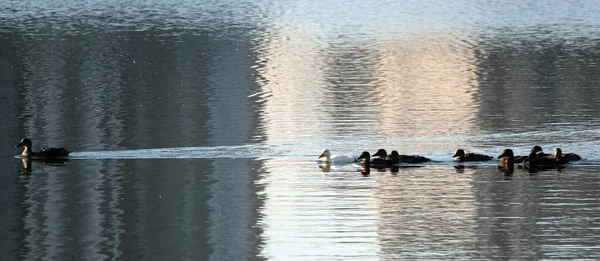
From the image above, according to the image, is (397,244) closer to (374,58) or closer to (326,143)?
(326,143)

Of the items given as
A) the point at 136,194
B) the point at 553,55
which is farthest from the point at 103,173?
the point at 553,55

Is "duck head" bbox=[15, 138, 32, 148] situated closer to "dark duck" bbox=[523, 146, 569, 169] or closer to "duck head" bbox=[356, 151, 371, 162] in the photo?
"duck head" bbox=[356, 151, 371, 162]

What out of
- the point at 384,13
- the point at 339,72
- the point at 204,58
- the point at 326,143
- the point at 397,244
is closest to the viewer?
the point at 397,244

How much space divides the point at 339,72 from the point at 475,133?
14512 millimetres

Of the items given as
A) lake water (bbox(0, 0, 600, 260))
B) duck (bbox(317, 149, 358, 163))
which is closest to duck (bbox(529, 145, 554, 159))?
lake water (bbox(0, 0, 600, 260))

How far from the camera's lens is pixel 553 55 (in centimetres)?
4775

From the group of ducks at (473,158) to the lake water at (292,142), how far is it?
207 mm

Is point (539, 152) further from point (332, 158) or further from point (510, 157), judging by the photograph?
point (332, 158)

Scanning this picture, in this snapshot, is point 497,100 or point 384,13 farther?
point 384,13

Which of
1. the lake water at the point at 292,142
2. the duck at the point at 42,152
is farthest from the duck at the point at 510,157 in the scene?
the duck at the point at 42,152

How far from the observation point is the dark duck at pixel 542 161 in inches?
936

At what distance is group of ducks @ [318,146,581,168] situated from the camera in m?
23.9

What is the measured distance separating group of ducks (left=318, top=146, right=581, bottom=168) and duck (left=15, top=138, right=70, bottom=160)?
503cm

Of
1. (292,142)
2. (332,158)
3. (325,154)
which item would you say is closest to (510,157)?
(332,158)
